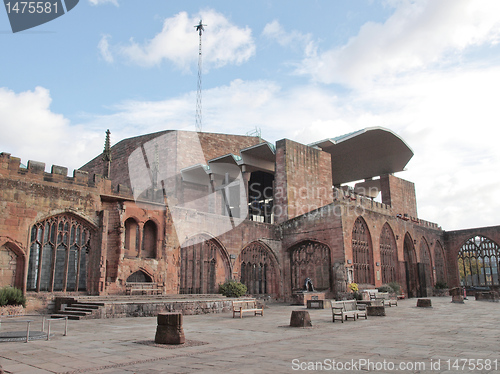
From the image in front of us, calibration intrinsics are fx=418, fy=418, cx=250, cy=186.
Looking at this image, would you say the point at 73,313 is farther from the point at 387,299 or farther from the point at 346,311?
the point at 387,299

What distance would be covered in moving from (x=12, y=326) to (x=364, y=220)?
1896 centimetres

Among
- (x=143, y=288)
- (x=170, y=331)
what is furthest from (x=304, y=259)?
(x=170, y=331)

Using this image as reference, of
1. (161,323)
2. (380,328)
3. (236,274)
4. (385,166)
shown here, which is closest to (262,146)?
(236,274)

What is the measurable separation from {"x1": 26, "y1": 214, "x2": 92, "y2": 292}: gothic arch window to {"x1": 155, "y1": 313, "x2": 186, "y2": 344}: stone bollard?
9.57m

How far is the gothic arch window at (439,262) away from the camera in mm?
34250

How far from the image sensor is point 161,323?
25.0ft

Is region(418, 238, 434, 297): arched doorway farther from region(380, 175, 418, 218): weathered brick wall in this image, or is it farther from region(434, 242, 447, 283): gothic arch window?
region(380, 175, 418, 218): weathered brick wall

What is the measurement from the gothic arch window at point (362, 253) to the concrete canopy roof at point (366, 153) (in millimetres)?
8296

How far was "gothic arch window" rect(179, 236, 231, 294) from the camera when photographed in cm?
2131

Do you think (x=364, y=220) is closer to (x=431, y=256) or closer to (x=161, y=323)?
(x=431, y=256)

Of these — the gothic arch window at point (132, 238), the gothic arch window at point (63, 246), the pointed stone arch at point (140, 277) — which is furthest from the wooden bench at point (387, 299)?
the gothic arch window at point (63, 246)

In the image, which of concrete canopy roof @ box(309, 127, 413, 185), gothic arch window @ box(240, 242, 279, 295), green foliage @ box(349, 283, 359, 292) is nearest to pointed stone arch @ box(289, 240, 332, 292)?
gothic arch window @ box(240, 242, 279, 295)

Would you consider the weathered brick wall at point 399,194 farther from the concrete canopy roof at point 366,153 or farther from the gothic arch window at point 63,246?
the gothic arch window at point 63,246

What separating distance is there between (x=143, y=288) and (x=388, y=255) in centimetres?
1648
